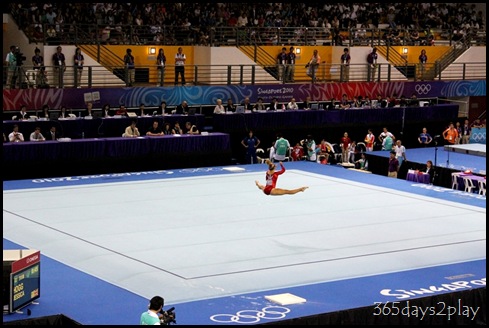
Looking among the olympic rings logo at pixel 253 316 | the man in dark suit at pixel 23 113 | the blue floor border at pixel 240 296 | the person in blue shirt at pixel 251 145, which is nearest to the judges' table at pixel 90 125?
the man in dark suit at pixel 23 113

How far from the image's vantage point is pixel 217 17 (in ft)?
117

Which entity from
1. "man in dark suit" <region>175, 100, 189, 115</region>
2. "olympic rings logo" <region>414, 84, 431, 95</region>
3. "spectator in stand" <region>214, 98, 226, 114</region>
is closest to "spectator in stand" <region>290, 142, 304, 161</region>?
"spectator in stand" <region>214, 98, 226, 114</region>

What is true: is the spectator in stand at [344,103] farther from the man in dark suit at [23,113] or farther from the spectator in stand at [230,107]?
the man in dark suit at [23,113]

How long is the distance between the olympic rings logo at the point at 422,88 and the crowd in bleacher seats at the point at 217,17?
369cm

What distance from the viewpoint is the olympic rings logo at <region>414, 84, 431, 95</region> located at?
35312 mm

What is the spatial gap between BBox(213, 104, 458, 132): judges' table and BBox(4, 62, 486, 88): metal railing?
7.51ft

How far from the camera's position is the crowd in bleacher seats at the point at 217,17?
3138 centimetres

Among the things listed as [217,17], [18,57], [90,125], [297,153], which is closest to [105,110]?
[90,125]

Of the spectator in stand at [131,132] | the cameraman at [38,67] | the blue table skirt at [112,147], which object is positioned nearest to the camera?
the blue table skirt at [112,147]

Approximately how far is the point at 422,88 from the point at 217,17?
8.33m

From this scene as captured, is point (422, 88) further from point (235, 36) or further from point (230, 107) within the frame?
point (230, 107)

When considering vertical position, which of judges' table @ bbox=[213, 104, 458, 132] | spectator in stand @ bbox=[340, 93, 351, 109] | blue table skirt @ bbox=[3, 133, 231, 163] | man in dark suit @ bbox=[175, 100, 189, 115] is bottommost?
blue table skirt @ bbox=[3, 133, 231, 163]

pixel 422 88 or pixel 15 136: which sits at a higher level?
pixel 422 88

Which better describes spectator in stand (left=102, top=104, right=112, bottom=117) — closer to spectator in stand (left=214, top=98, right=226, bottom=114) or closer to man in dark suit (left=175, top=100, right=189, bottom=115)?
man in dark suit (left=175, top=100, right=189, bottom=115)
